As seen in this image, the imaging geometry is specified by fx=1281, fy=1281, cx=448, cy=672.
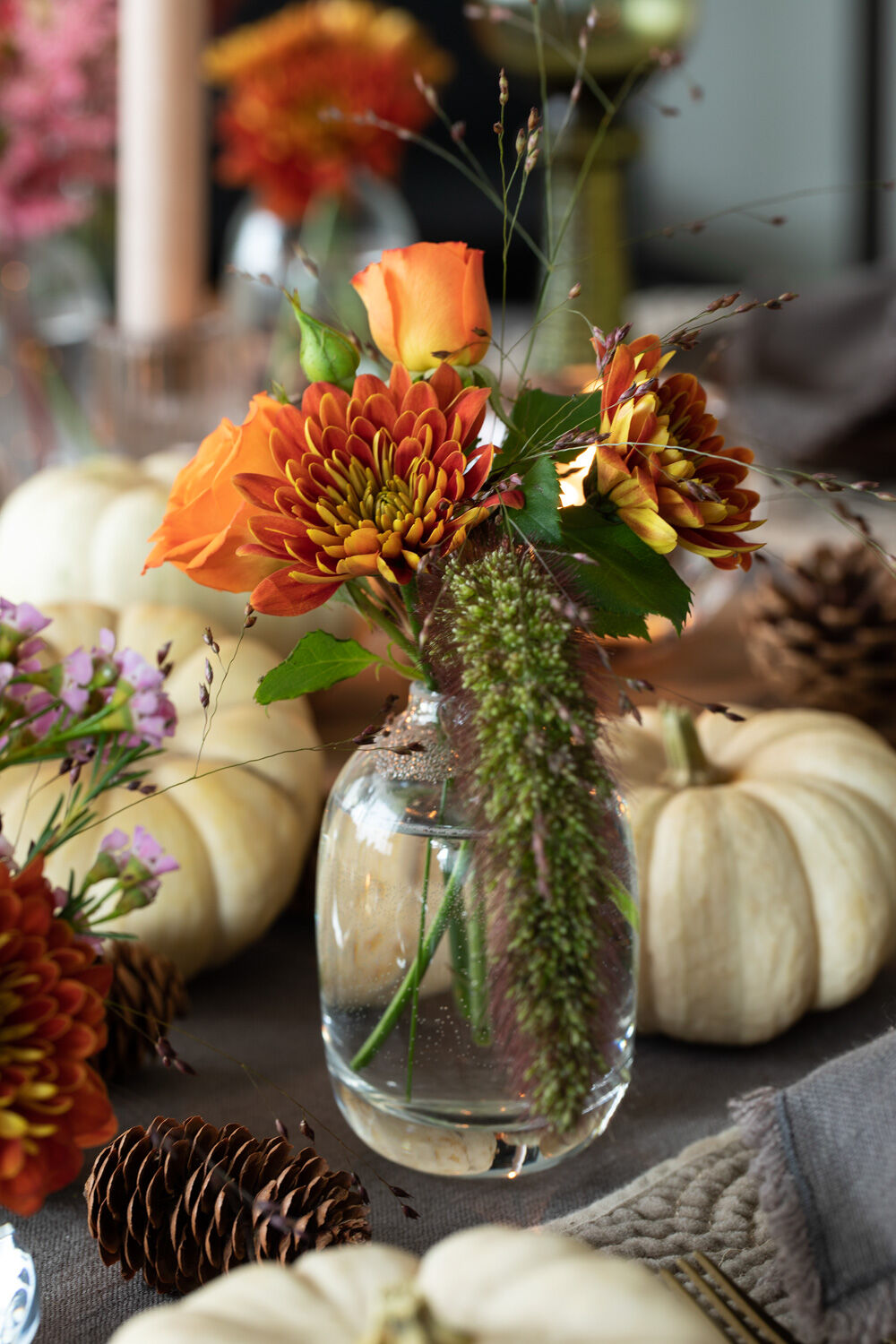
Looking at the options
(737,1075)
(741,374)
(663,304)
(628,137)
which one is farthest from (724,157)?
(737,1075)

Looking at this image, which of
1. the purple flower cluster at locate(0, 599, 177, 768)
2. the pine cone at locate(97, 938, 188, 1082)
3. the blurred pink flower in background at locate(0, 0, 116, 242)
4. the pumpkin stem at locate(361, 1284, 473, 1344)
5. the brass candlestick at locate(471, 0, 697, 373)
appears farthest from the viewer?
the blurred pink flower in background at locate(0, 0, 116, 242)

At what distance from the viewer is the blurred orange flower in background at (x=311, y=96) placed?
123 cm

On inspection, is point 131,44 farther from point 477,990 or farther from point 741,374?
point 477,990

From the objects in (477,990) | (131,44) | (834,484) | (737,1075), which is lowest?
(737,1075)

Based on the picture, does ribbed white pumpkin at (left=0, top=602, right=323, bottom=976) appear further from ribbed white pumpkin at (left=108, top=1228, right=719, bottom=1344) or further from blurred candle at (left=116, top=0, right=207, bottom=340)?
blurred candle at (left=116, top=0, right=207, bottom=340)

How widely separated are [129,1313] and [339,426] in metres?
0.29

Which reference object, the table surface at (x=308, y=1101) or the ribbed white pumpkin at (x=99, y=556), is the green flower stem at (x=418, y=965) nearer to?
the table surface at (x=308, y=1101)

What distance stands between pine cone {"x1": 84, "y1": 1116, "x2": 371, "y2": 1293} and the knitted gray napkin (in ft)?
0.44

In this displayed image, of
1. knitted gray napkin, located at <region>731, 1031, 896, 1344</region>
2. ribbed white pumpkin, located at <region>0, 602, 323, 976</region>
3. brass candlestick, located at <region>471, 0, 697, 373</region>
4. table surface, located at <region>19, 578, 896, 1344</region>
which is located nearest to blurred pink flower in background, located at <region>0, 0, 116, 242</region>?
brass candlestick, located at <region>471, 0, 697, 373</region>

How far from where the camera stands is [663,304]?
5.42 ft

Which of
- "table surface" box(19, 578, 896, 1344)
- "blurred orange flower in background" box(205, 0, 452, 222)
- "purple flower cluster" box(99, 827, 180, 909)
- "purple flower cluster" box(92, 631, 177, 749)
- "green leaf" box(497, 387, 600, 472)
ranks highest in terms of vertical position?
"blurred orange flower in background" box(205, 0, 452, 222)

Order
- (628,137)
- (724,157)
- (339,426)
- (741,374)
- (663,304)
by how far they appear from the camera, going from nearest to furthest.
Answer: (339,426), (628,137), (741,374), (663,304), (724,157)

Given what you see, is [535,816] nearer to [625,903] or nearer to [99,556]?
[625,903]

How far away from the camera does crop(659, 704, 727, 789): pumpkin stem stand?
60cm
